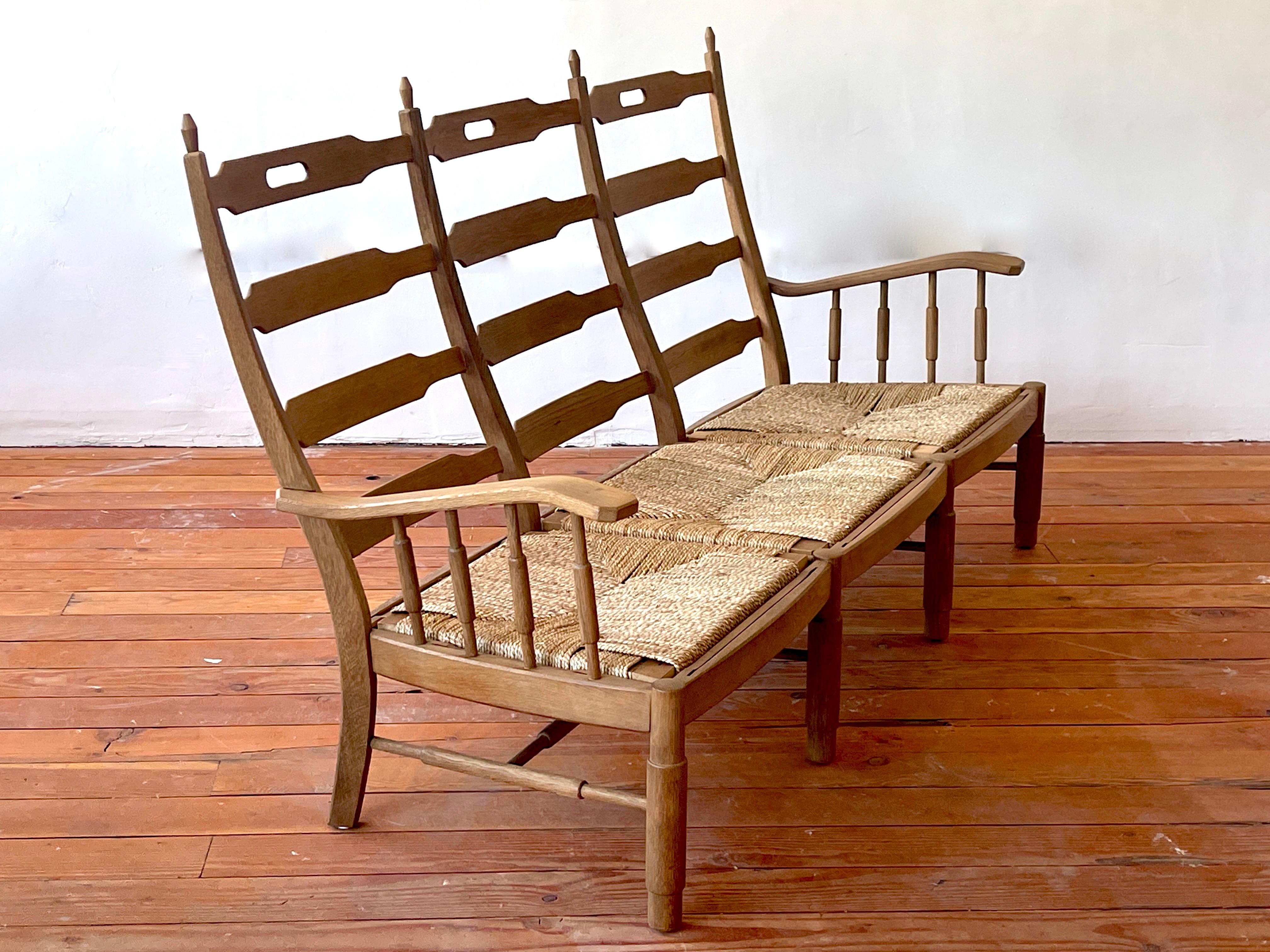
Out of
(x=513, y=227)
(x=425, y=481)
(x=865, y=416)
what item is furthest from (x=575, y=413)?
(x=865, y=416)

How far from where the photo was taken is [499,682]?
1838mm

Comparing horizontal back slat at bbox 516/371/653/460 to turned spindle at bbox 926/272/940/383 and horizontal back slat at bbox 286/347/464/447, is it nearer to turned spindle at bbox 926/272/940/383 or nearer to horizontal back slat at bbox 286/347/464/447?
horizontal back slat at bbox 286/347/464/447

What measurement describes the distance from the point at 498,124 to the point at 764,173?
64.0 inches

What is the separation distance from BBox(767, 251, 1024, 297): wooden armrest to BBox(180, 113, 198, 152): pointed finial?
5.33 ft

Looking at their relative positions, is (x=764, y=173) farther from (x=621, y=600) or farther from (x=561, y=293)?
(x=621, y=600)

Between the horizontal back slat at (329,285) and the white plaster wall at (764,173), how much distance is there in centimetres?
181

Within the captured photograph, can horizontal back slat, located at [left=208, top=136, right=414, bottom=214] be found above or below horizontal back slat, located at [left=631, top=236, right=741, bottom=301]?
above

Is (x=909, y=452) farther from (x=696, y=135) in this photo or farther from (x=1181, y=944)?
(x=696, y=135)

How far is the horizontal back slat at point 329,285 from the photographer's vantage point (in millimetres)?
1918

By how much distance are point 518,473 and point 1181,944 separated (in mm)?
1272

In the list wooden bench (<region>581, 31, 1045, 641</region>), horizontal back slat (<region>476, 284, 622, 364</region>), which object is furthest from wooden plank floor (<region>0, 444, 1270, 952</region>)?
horizontal back slat (<region>476, 284, 622, 364</region>)

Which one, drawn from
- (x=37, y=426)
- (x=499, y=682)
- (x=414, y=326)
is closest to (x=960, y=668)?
(x=499, y=682)

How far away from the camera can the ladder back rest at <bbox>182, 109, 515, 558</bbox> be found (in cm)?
185

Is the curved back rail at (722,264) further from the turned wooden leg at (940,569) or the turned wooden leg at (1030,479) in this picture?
the turned wooden leg at (940,569)
